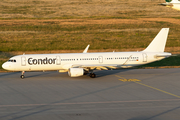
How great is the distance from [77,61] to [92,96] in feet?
34.7

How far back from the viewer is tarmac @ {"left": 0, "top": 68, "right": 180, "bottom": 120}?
2441 cm

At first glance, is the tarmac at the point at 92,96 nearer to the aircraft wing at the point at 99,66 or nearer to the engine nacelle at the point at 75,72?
the engine nacelle at the point at 75,72

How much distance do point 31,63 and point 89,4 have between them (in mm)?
106016

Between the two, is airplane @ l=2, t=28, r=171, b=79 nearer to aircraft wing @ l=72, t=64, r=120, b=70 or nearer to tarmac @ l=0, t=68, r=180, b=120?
aircraft wing @ l=72, t=64, r=120, b=70

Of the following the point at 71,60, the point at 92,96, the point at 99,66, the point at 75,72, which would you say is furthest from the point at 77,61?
the point at 92,96

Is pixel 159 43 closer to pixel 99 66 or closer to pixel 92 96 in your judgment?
pixel 99 66

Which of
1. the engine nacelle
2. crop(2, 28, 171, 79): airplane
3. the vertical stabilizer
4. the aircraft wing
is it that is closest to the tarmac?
the engine nacelle

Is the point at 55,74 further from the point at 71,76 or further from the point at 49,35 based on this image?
the point at 49,35

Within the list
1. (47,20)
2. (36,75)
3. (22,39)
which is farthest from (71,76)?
(47,20)

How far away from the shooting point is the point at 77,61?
40.1m

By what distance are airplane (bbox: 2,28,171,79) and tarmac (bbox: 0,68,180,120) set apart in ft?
4.90

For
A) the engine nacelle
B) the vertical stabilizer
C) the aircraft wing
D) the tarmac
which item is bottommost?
the tarmac

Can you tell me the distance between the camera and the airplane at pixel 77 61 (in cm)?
3931

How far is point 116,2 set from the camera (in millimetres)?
147875
